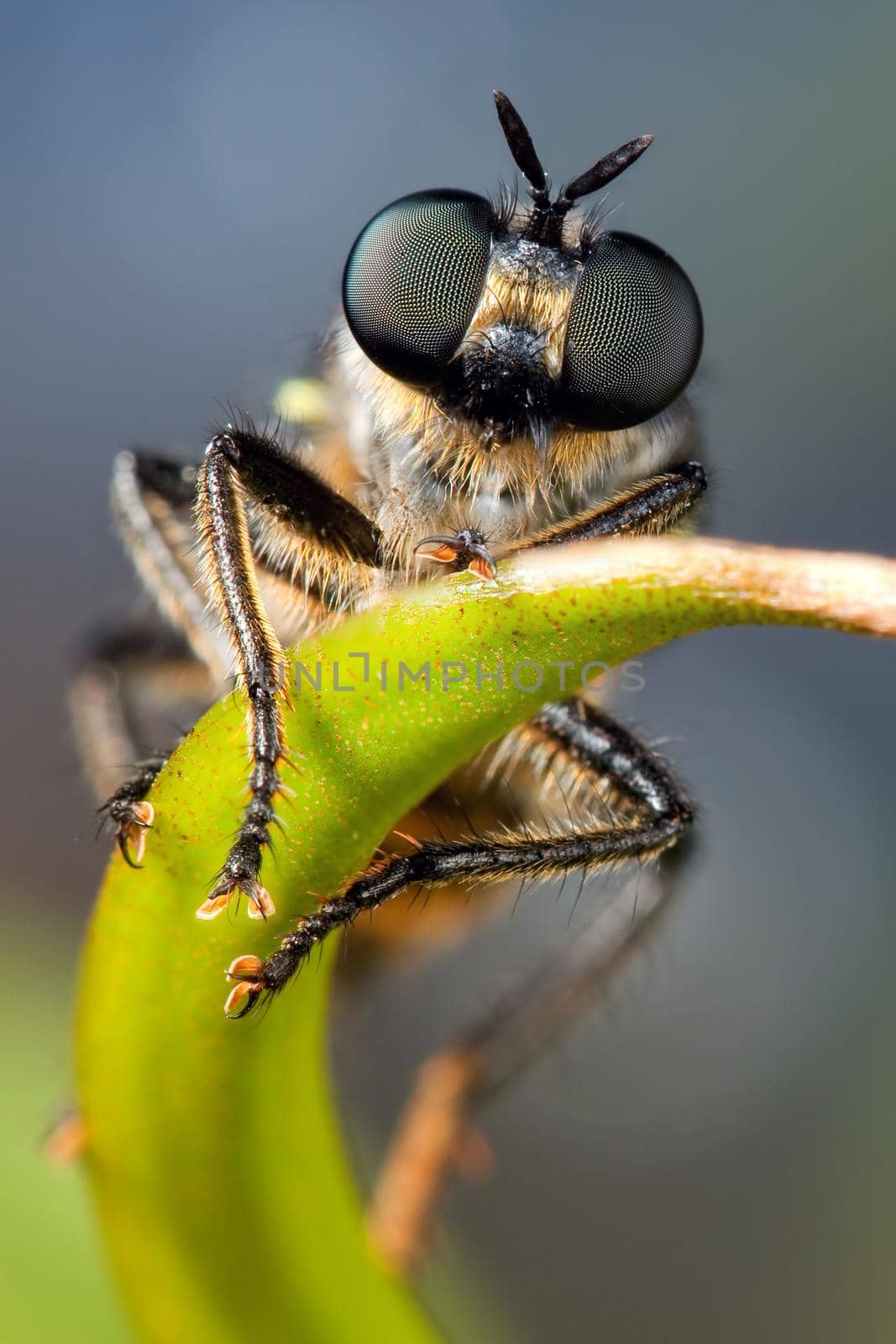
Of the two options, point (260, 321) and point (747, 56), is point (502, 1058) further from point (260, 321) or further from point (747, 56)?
point (747, 56)

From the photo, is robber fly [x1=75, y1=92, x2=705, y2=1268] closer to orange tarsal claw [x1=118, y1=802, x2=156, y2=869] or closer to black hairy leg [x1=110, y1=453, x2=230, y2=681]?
black hairy leg [x1=110, y1=453, x2=230, y2=681]

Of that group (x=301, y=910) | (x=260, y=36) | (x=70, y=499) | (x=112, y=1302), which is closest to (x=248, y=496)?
(x=301, y=910)

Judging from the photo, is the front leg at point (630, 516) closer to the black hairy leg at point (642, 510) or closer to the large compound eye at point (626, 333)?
the black hairy leg at point (642, 510)

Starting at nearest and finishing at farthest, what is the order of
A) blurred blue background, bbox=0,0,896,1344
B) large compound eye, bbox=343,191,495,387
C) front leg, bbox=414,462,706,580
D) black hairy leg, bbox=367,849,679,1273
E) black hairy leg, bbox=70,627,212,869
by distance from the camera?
front leg, bbox=414,462,706,580, large compound eye, bbox=343,191,495,387, black hairy leg, bbox=367,849,679,1273, black hairy leg, bbox=70,627,212,869, blurred blue background, bbox=0,0,896,1344

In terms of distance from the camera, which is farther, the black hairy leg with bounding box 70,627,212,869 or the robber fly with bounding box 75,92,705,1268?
the black hairy leg with bounding box 70,627,212,869

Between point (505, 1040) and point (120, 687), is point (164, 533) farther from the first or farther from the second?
point (505, 1040)

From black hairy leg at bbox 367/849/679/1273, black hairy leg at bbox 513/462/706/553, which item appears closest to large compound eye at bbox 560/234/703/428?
black hairy leg at bbox 513/462/706/553

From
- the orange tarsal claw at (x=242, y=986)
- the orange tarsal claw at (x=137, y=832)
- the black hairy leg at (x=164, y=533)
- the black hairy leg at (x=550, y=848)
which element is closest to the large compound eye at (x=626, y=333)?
the black hairy leg at (x=550, y=848)

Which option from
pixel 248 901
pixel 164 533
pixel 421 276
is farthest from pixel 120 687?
pixel 248 901
